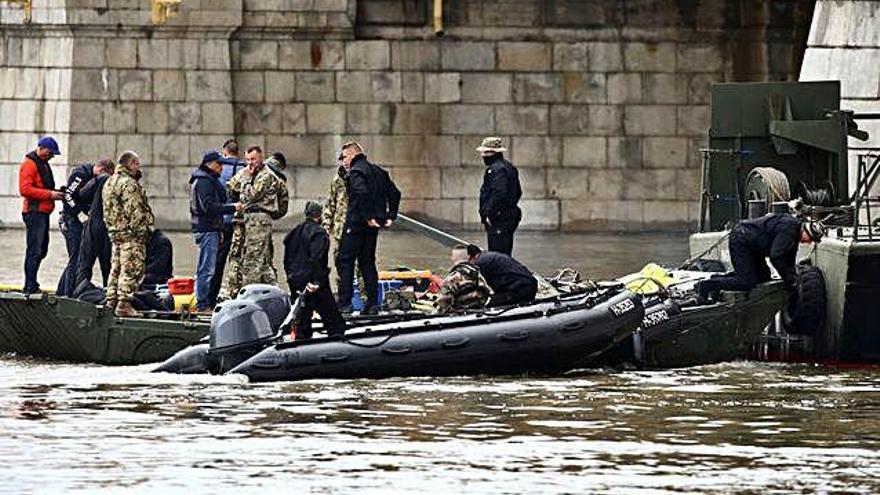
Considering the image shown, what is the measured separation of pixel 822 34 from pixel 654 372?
431 inches

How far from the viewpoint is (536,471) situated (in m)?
17.4

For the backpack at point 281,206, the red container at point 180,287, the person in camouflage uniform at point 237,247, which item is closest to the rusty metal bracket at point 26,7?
the red container at point 180,287

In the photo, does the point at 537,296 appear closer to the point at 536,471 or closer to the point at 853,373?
the point at 853,373

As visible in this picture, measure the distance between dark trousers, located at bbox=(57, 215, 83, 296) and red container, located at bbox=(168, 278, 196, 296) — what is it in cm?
84

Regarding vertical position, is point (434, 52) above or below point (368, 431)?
above

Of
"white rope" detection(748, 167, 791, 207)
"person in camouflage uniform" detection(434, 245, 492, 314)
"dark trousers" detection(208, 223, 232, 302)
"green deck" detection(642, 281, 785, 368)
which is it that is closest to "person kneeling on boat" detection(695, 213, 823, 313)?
"green deck" detection(642, 281, 785, 368)

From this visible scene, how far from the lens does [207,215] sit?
24.7m

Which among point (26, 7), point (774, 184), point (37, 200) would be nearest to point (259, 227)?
point (37, 200)

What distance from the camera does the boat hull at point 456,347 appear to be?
71.5 feet

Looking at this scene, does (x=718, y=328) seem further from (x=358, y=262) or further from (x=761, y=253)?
(x=358, y=262)

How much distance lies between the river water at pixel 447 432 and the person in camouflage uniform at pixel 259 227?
1.72 metres

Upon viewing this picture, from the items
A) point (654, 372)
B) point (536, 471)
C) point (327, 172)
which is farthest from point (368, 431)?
point (327, 172)

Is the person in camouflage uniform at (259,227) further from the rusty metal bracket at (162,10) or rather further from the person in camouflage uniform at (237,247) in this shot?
the rusty metal bracket at (162,10)

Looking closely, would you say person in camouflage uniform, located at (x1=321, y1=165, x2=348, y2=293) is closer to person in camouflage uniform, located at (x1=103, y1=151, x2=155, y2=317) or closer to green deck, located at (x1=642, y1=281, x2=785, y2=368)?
person in camouflage uniform, located at (x1=103, y1=151, x2=155, y2=317)
